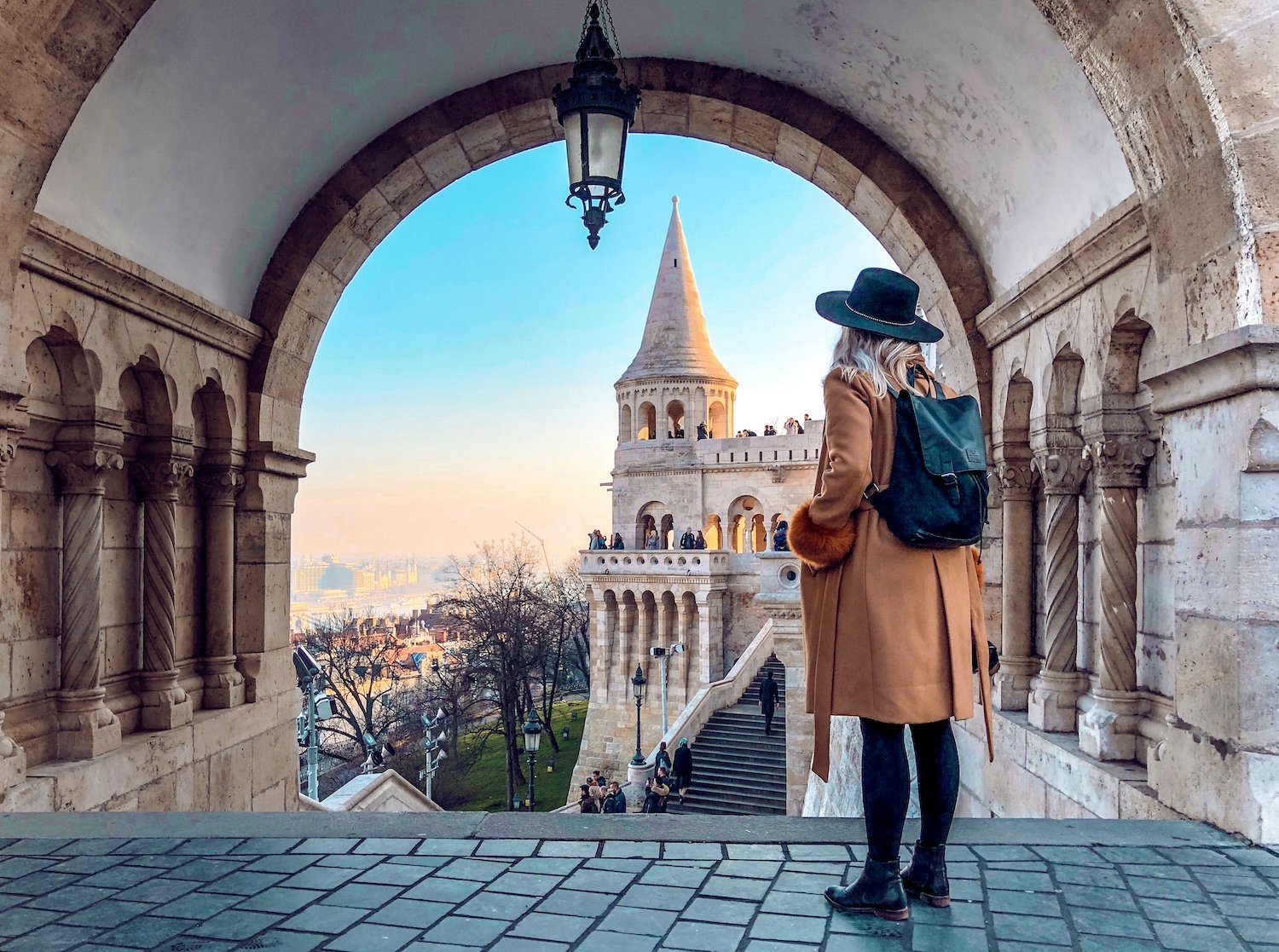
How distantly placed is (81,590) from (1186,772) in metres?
4.73

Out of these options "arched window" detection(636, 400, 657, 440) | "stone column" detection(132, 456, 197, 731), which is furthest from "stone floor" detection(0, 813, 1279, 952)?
"arched window" detection(636, 400, 657, 440)

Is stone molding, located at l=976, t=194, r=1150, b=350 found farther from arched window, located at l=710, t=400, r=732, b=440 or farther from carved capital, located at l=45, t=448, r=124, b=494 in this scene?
arched window, located at l=710, t=400, r=732, b=440

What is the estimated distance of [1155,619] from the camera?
14.7ft

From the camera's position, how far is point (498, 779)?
31281 mm

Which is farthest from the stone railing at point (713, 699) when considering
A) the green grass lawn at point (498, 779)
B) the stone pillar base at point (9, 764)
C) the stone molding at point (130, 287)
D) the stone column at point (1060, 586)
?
the stone pillar base at point (9, 764)

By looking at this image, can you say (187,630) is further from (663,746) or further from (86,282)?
(663,746)

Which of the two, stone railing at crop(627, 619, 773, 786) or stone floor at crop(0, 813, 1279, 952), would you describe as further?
stone railing at crop(627, 619, 773, 786)

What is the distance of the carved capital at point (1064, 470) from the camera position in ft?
16.9

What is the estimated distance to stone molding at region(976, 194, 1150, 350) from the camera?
13.8 feet

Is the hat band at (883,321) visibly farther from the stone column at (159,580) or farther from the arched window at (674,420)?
the arched window at (674,420)

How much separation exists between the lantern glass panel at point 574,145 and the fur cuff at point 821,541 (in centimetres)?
251

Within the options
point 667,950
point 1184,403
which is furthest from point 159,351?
point 1184,403

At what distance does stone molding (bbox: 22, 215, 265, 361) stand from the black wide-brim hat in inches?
136

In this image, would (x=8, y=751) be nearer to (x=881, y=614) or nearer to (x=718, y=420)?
(x=881, y=614)
